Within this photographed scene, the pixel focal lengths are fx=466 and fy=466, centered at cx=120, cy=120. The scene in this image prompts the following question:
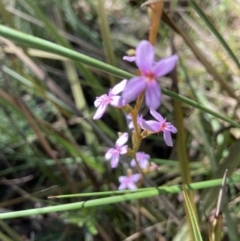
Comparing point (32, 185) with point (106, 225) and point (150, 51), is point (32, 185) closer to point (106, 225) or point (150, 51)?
point (106, 225)

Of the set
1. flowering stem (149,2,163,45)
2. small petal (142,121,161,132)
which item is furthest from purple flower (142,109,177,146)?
flowering stem (149,2,163,45)

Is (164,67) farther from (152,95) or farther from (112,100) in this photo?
(112,100)

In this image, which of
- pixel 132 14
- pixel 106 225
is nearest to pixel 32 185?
pixel 106 225

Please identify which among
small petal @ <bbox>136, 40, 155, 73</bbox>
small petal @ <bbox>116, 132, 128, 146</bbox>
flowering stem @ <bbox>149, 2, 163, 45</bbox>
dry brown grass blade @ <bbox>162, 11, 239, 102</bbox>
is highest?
dry brown grass blade @ <bbox>162, 11, 239, 102</bbox>

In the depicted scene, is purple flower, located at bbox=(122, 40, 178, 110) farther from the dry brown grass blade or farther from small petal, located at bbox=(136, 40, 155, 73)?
the dry brown grass blade

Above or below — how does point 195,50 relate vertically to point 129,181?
above

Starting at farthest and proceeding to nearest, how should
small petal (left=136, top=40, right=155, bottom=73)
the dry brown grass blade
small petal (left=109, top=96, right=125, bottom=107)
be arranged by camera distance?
1. the dry brown grass blade
2. small petal (left=109, top=96, right=125, bottom=107)
3. small petal (left=136, top=40, right=155, bottom=73)

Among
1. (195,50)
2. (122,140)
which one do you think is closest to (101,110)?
(122,140)
